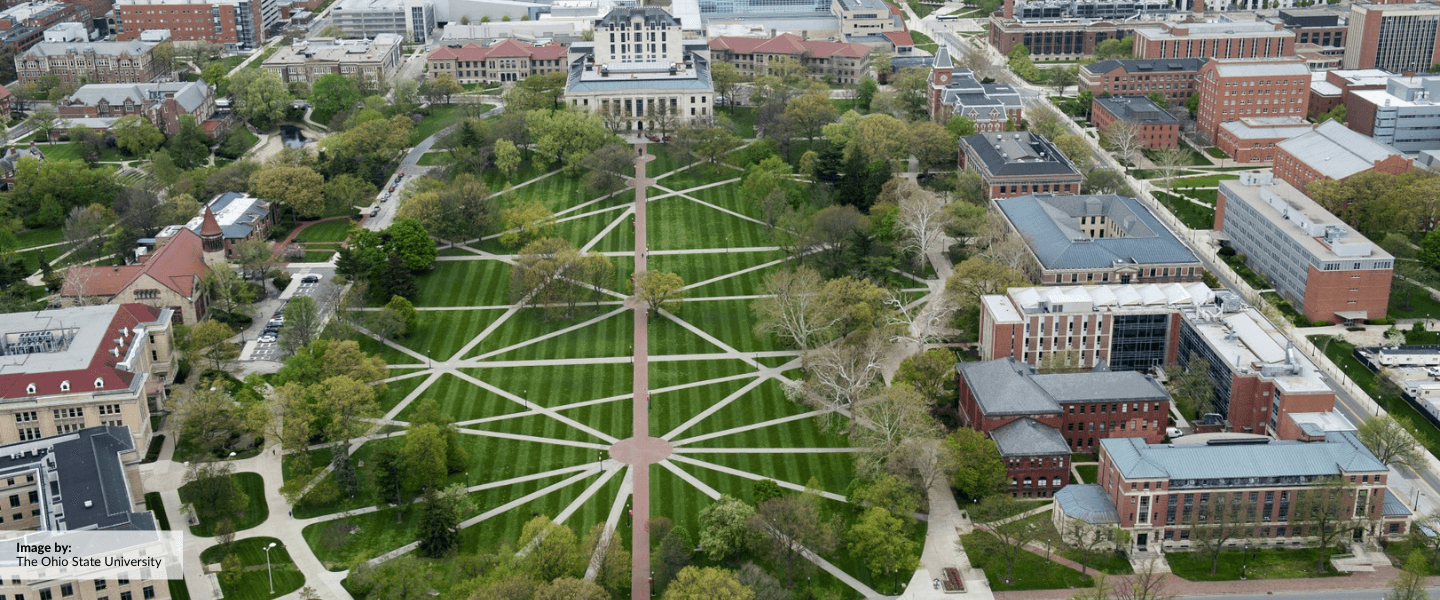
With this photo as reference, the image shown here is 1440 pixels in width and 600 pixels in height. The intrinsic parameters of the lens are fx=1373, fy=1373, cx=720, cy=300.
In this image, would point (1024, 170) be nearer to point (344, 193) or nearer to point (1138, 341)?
point (1138, 341)

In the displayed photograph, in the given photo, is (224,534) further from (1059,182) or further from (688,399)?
(1059,182)

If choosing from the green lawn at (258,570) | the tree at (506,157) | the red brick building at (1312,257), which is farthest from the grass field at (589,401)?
the red brick building at (1312,257)

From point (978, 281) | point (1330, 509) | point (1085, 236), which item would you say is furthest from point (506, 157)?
point (1330, 509)

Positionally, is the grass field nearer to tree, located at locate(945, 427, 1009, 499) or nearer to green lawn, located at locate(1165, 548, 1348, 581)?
tree, located at locate(945, 427, 1009, 499)

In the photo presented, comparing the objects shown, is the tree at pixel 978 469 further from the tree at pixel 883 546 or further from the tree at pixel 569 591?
the tree at pixel 569 591

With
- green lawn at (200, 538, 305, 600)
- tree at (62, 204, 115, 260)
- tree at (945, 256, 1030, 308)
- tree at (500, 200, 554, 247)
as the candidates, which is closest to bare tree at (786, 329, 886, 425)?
tree at (945, 256, 1030, 308)

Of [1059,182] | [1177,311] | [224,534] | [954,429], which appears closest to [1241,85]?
[1059,182]

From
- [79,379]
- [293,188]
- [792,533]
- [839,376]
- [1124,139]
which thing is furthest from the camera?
[1124,139]
